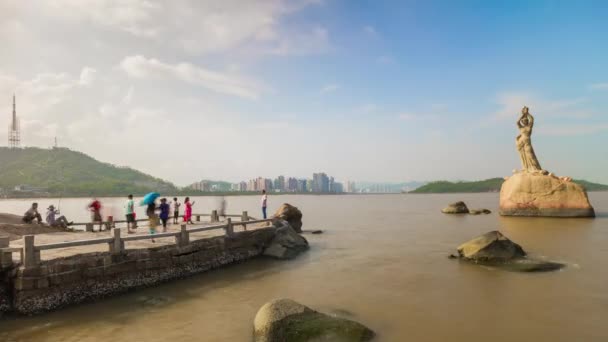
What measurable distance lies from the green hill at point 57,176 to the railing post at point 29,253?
13906 cm

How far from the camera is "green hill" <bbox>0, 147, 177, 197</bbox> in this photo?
144m

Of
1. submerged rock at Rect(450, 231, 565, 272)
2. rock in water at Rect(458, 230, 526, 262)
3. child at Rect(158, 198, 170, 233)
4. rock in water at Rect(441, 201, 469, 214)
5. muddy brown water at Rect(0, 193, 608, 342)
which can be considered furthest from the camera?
rock in water at Rect(441, 201, 469, 214)

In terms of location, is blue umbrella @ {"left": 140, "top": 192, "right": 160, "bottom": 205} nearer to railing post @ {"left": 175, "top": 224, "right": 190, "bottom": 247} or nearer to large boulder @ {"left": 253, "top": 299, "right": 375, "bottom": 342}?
railing post @ {"left": 175, "top": 224, "right": 190, "bottom": 247}

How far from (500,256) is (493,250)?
402 mm

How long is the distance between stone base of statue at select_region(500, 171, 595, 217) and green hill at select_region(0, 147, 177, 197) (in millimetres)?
139325

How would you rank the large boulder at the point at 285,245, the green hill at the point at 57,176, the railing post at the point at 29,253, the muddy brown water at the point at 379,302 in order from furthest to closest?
the green hill at the point at 57,176 < the large boulder at the point at 285,245 < the railing post at the point at 29,253 < the muddy brown water at the point at 379,302

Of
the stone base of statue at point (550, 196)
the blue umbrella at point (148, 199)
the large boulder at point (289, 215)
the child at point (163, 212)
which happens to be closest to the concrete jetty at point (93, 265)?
the blue umbrella at point (148, 199)

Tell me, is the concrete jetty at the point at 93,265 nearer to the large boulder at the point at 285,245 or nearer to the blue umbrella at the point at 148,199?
the blue umbrella at the point at 148,199

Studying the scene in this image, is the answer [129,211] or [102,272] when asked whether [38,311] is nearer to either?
[102,272]

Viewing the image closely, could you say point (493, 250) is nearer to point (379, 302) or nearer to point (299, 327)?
point (379, 302)

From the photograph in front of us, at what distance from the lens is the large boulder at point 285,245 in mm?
21297

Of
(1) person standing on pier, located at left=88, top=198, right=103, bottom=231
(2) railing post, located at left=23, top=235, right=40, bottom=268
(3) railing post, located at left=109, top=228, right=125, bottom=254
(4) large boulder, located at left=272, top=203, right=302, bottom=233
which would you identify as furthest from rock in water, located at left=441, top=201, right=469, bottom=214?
(2) railing post, located at left=23, top=235, right=40, bottom=268

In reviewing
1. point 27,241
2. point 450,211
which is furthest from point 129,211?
point 450,211

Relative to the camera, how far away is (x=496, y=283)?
14.7 m
